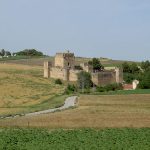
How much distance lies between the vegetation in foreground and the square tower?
70.0 m

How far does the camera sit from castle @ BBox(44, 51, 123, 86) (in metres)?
103

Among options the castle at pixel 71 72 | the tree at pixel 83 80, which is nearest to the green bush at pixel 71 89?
the tree at pixel 83 80

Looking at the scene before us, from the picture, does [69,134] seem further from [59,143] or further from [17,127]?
[17,127]

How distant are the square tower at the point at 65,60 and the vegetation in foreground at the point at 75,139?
70004 millimetres

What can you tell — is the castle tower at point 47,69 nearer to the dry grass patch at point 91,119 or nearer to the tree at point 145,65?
the tree at point 145,65

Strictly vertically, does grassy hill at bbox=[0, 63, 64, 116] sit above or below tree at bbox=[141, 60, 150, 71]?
below

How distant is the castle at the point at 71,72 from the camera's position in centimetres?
10306

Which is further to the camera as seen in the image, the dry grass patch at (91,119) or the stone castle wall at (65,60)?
the stone castle wall at (65,60)

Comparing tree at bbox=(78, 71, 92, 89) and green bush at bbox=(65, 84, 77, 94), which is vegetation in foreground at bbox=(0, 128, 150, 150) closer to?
green bush at bbox=(65, 84, 77, 94)

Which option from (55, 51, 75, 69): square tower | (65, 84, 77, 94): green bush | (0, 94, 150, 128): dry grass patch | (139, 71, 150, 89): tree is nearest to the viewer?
(0, 94, 150, 128): dry grass patch

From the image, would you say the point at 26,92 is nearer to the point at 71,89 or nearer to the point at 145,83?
the point at 71,89

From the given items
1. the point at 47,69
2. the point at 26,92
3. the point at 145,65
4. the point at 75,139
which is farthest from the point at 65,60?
the point at 75,139

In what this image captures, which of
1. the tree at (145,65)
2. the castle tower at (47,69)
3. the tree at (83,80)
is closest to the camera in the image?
the tree at (83,80)

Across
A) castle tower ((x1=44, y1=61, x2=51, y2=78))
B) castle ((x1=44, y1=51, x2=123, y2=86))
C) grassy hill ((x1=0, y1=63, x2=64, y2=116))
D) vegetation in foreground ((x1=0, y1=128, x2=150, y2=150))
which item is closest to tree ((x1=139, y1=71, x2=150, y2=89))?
castle ((x1=44, y1=51, x2=123, y2=86))
